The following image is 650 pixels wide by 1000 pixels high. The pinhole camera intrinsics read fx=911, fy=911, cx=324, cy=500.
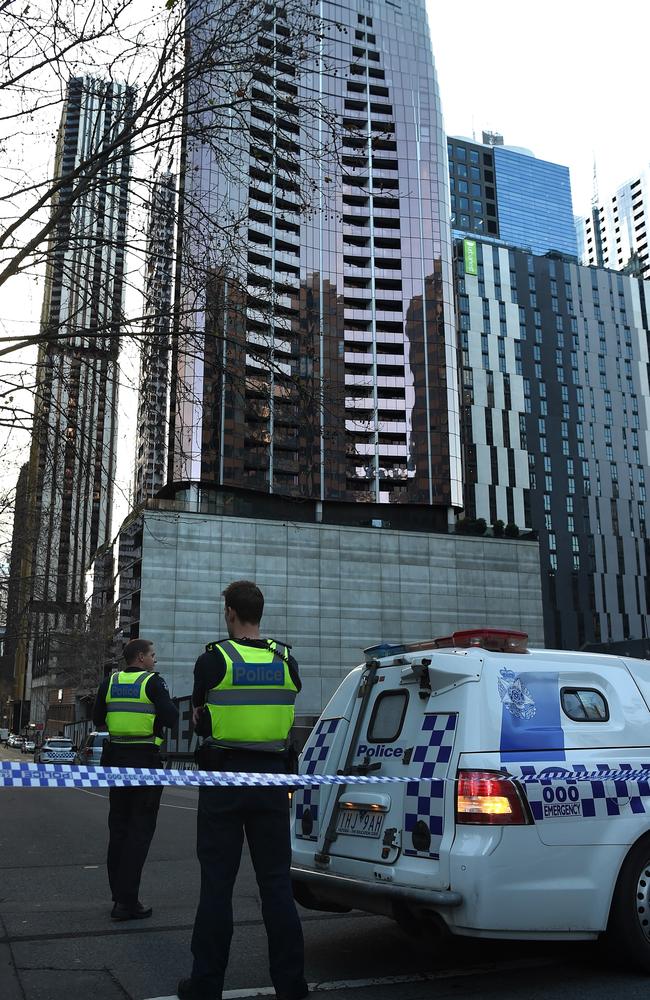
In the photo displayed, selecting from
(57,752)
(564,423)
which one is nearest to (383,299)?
(564,423)

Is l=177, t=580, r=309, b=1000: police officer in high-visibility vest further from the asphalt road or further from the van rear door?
the van rear door

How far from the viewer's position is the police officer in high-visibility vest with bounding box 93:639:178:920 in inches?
250

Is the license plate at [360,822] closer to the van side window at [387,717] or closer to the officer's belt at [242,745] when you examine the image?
the van side window at [387,717]

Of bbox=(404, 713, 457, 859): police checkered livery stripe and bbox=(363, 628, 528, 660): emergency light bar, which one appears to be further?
bbox=(363, 628, 528, 660): emergency light bar

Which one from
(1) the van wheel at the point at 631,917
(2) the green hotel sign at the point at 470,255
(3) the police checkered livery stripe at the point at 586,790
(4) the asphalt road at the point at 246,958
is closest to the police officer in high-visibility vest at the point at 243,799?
(4) the asphalt road at the point at 246,958

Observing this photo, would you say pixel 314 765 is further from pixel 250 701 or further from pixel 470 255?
pixel 470 255

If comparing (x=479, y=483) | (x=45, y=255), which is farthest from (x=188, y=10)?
(x=479, y=483)

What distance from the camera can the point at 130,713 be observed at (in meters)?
6.77

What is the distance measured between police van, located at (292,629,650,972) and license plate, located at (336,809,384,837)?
1 cm

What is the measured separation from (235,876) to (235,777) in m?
0.44

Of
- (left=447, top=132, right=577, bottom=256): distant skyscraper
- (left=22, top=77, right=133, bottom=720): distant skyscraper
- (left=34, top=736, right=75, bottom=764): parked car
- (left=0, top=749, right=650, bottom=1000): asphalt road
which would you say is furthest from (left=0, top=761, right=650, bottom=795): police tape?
(left=447, top=132, right=577, bottom=256): distant skyscraper

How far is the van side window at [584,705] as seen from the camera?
192 inches

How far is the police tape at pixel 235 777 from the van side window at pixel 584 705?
0.28 meters

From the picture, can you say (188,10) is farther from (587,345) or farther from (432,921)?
(587,345)
